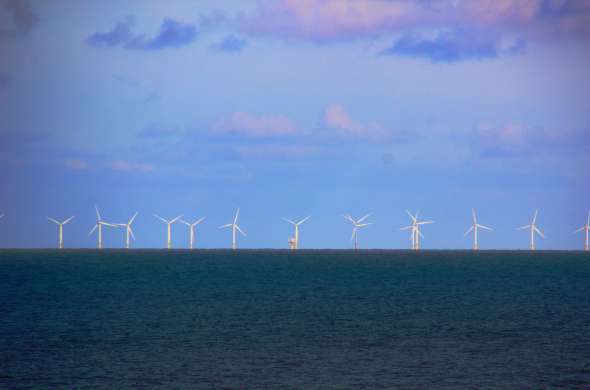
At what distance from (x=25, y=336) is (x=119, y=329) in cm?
729

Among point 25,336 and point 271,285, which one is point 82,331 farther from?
point 271,285

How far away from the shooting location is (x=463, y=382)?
1731 inches

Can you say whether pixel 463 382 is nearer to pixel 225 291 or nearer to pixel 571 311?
pixel 571 311

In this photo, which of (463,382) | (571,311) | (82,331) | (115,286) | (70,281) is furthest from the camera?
(70,281)

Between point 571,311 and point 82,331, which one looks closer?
point 82,331

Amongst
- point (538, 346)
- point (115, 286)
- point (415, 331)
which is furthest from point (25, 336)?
point (115, 286)

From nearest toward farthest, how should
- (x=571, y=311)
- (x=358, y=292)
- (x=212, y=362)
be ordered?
(x=212, y=362) → (x=571, y=311) → (x=358, y=292)

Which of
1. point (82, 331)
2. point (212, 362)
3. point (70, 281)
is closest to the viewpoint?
point (212, 362)

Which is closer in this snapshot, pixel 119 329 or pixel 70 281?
pixel 119 329

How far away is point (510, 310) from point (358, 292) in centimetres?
3014

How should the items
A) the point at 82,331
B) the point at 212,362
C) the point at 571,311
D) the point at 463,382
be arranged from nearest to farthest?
the point at 463,382 → the point at 212,362 → the point at 82,331 → the point at 571,311

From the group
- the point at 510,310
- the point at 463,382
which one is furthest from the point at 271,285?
the point at 463,382

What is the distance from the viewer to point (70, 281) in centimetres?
13825

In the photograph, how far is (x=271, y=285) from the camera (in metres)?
128
